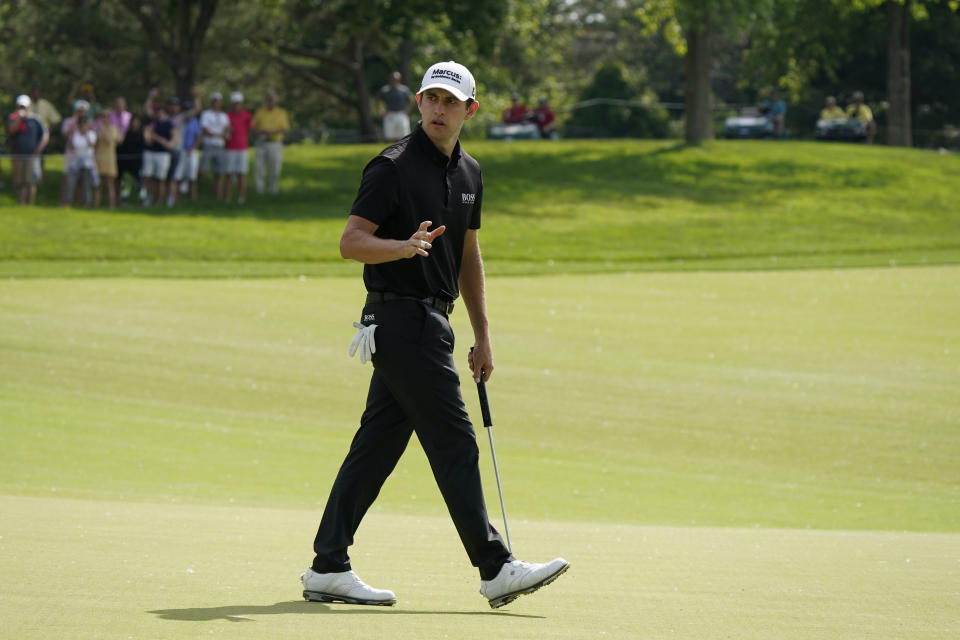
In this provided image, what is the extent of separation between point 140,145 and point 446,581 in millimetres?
25363

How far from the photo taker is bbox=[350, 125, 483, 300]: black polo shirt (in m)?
5.65

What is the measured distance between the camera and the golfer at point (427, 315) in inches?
222

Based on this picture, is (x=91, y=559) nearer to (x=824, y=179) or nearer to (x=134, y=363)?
Result: (x=134, y=363)

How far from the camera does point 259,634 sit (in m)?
4.59

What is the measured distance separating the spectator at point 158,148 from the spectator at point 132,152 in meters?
0.25

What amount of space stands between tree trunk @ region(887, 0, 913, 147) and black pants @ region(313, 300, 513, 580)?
161 ft

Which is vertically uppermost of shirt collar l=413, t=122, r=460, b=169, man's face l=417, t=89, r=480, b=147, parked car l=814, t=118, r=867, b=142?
parked car l=814, t=118, r=867, b=142

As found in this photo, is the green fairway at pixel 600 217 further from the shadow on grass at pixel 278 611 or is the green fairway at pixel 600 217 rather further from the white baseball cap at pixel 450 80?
the shadow on grass at pixel 278 611

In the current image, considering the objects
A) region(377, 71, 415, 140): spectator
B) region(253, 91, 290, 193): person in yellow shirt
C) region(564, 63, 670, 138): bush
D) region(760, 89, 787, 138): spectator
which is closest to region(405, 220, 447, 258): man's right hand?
region(253, 91, 290, 193): person in yellow shirt

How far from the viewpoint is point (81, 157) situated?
29.6m

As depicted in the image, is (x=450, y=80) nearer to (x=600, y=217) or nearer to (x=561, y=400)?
(x=561, y=400)

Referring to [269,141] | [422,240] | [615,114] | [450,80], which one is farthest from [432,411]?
[615,114]

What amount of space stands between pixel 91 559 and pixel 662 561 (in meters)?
2.57

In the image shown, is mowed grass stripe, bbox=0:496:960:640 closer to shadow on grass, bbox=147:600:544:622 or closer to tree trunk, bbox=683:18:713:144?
shadow on grass, bbox=147:600:544:622
